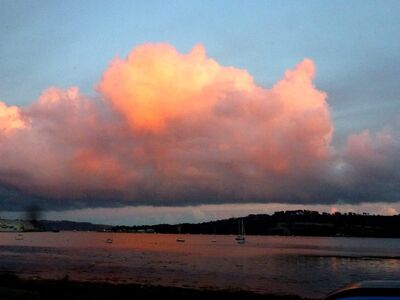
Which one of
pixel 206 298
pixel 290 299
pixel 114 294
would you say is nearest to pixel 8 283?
pixel 114 294

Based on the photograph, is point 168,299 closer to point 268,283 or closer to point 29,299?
point 29,299

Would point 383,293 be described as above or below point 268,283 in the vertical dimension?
above

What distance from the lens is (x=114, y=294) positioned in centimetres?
3572

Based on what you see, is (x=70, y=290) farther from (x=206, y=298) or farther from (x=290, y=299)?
(x=290, y=299)

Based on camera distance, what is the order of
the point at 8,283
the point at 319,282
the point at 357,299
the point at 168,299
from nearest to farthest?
the point at 357,299 < the point at 168,299 < the point at 8,283 < the point at 319,282

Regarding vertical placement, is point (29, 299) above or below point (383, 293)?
below

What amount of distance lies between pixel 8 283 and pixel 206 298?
45.4 ft

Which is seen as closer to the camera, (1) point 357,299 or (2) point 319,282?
(1) point 357,299

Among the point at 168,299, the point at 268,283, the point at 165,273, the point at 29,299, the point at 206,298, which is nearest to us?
the point at 29,299

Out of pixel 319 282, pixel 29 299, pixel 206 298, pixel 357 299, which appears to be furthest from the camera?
pixel 319 282

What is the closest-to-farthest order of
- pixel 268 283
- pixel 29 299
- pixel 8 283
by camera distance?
pixel 29 299, pixel 8 283, pixel 268 283

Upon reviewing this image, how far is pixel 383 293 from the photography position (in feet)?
13.9

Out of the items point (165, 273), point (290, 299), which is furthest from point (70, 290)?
point (165, 273)

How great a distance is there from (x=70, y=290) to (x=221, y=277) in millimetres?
28541
